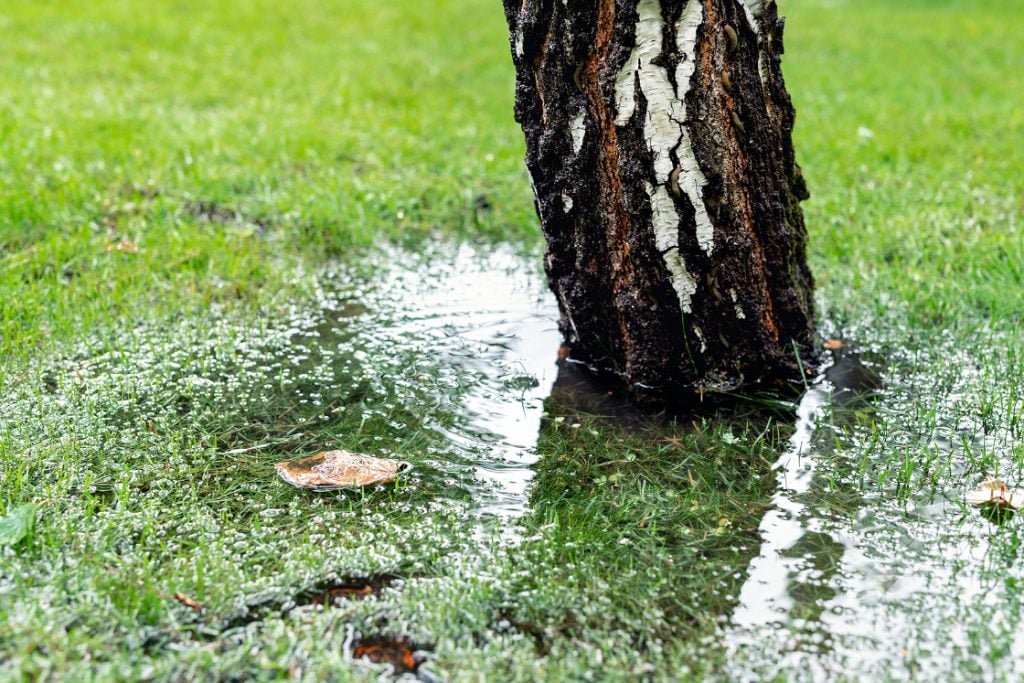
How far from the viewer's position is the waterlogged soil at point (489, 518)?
1795 millimetres

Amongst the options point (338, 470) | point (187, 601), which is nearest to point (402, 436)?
point (338, 470)

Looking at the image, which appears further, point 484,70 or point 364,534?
point 484,70

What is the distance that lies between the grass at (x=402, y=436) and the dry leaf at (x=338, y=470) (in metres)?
0.05

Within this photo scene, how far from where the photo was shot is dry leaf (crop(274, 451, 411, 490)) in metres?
2.35

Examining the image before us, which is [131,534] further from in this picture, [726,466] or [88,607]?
[726,466]

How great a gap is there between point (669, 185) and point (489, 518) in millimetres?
1103

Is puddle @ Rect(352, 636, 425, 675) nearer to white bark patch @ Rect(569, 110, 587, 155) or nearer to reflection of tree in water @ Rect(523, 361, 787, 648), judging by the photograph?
Result: reflection of tree in water @ Rect(523, 361, 787, 648)

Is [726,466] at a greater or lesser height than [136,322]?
lesser

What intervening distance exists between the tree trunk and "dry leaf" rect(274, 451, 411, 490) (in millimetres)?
897

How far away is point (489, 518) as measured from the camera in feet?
7.36

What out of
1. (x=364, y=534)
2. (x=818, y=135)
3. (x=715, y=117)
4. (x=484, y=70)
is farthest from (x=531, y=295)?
(x=484, y=70)

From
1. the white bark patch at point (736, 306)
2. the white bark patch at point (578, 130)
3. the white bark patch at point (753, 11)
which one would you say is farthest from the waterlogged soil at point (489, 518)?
the white bark patch at point (753, 11)

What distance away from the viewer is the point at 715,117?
8.50 feet

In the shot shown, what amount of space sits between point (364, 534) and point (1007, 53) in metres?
9.28
